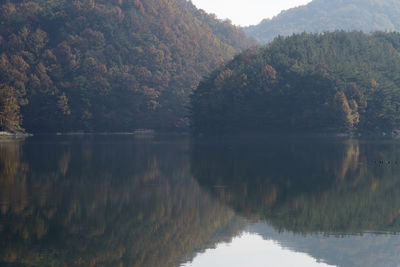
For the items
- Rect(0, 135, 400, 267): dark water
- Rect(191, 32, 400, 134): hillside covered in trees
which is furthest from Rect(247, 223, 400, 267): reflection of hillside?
Rect(191, 32, 400, 134): hillside covered in trees

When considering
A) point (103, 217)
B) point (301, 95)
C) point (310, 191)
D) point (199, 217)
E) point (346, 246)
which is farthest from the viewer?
point (301, 95)

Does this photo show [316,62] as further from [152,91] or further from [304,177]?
[304,177]

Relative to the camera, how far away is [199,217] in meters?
23.1

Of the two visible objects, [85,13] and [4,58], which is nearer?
[4,58]

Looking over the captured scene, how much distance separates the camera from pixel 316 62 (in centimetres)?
13412

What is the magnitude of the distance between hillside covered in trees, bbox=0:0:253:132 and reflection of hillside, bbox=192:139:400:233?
346 ft

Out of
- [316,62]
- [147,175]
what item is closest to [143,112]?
[316,62]

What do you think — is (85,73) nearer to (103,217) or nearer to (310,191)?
(310,191)

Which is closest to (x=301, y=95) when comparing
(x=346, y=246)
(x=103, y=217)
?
(x=103, y=217)

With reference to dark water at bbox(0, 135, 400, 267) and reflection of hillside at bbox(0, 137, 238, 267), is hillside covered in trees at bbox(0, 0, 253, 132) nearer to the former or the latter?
reflection of hillside at bbox(0, 137, 238, 267)

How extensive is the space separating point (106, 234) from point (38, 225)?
→ 2.70m

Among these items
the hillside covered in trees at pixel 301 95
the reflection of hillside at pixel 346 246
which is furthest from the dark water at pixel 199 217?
the hillside covered in trees at pixel 301 95

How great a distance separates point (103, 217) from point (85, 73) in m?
155

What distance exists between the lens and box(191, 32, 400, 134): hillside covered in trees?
121 metres
